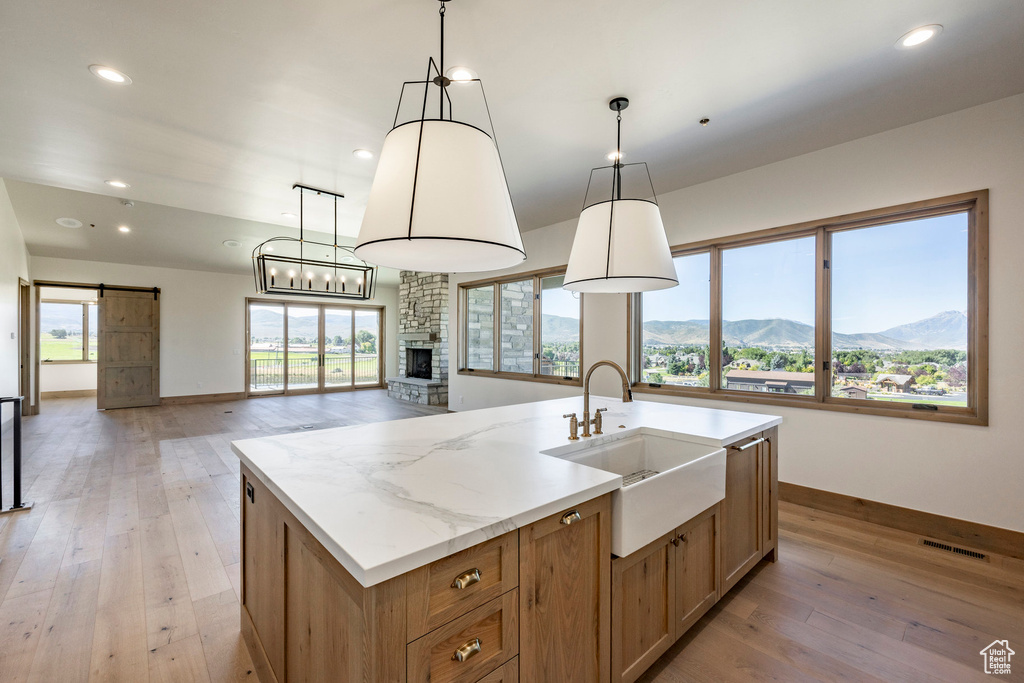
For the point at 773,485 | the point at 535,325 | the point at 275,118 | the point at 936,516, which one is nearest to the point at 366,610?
the point at 773,485

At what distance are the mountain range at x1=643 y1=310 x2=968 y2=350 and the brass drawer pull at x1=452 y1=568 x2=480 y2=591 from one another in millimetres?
3430

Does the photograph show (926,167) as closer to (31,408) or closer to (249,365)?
(249,365)

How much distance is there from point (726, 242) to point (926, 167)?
131 centimetres

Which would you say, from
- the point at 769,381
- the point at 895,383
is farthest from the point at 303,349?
the point at 895,383

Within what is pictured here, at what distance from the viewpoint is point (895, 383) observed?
3004mm

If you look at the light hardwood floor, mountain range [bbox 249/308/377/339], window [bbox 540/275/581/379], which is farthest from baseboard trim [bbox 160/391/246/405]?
window [bbox 540/275/581/379]

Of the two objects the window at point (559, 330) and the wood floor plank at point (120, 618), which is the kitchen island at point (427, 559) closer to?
the wood floor plank at point (120, 618)

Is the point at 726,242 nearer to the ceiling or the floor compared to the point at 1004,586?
nearer to the ceiling

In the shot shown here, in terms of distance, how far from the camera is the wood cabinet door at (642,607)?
55.4 inches

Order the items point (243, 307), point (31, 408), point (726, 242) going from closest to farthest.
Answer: point (726, 242) → point (31, 408) → point (243, 307)

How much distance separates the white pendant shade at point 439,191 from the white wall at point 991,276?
3078 mm

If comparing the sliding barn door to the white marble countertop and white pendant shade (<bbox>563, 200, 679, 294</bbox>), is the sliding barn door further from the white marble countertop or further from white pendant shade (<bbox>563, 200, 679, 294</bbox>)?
white pendant shade (<bbox>563, 200, 679, 294</bbox>)

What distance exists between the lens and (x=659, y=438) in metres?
2.15

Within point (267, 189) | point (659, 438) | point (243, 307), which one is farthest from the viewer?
point (243, 307)
